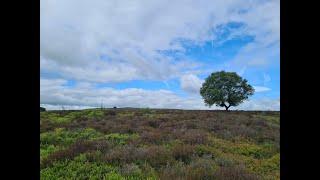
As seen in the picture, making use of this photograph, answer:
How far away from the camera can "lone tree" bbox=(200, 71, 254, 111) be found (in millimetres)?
39250

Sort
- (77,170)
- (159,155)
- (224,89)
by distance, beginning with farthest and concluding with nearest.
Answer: (224,89) → (159,155) → (77,170)

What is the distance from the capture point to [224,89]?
39.7 meters

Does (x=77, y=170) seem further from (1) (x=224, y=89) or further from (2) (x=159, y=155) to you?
(1) (x=224, y=89)

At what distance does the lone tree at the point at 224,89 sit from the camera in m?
39.2

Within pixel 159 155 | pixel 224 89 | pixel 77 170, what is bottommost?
pixel 77 170

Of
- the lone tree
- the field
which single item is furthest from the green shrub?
the lone tree

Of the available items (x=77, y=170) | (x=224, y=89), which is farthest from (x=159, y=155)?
(x=224, y=89)

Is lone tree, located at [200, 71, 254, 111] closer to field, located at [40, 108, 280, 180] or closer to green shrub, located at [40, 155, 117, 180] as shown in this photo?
field, located at [40, 108, 280, 180]
